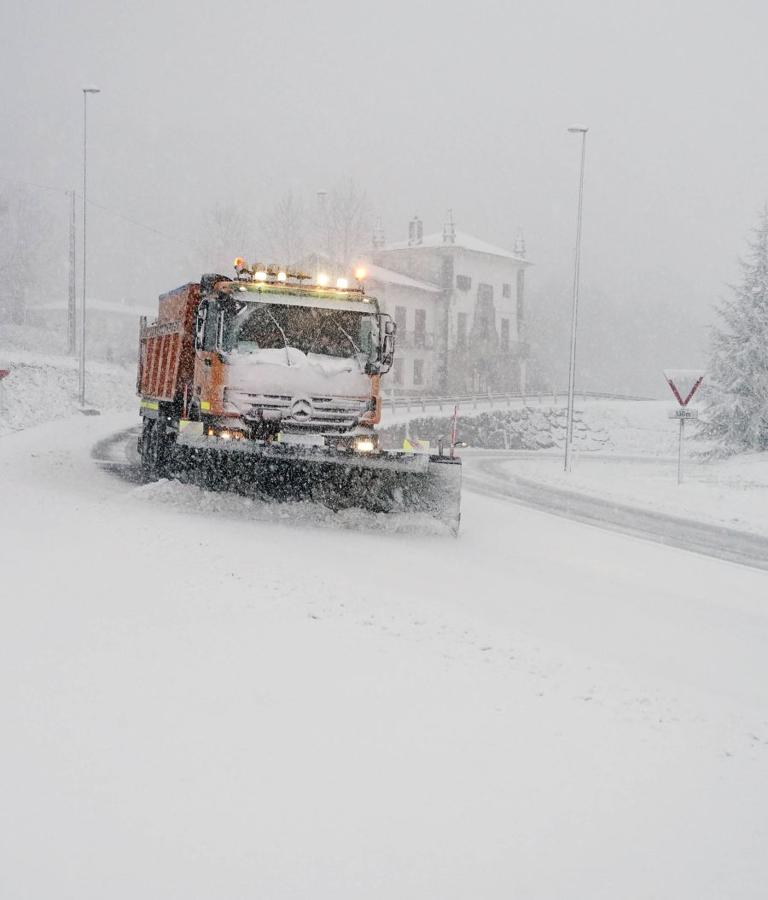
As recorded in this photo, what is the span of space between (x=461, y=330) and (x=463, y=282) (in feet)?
10.9

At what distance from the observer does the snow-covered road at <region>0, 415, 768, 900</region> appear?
3.56 meters

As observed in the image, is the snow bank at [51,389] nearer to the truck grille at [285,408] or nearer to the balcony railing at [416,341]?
the balcony railing at [416,341]

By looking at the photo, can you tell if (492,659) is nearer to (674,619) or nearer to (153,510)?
(674,619)

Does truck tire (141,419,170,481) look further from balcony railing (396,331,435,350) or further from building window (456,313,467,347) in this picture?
building window (456,313,467,347)

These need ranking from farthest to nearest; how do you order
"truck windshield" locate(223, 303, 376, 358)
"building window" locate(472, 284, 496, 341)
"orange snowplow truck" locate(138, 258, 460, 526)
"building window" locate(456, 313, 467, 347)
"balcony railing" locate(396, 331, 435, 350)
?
"building window" locate(472, 284, 496, 341) < "building window" locate(456, 313, 467, 347) < "balcony railing" locate(396, 331, 435, 350) < "truck windshield" locate(223, 303, 376, 358) < "orange snowplow truck" locate(138, 258, 460, 526)

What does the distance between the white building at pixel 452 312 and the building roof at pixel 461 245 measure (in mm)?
69

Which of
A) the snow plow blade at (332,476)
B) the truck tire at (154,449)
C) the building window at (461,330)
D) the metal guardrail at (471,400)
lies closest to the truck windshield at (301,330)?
the snow plow blade at (332,476)

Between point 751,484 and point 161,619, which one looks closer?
point 161,619

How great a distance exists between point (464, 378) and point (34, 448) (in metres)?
50.4

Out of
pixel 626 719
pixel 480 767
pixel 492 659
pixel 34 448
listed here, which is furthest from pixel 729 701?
pixel 34 448

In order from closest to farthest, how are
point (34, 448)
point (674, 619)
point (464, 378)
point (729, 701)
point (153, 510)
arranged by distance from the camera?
1. point (729, 701)
2. point (674, 619)
3. point (153, 510)
4. point (34, 448)
5. point (464, 378)

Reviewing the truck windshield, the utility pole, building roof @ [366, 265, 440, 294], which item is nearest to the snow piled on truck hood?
the truck windshield

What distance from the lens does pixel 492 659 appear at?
6066 millimetres

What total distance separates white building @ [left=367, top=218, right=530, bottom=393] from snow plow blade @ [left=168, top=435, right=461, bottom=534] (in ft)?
164
